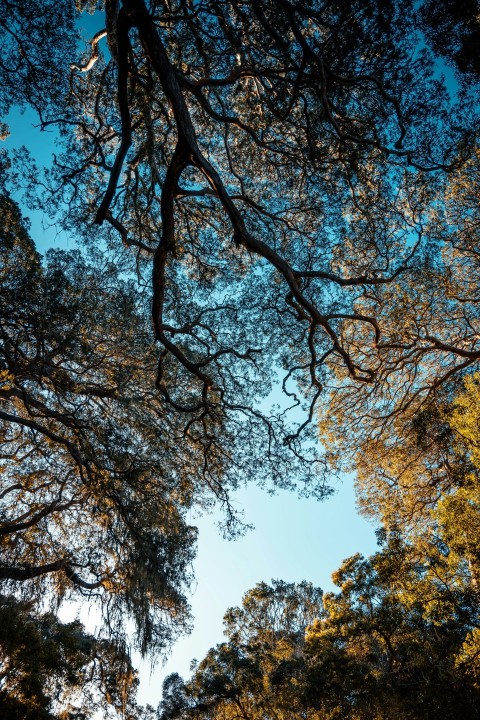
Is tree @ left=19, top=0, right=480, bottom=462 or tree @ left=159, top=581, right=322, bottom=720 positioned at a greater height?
tree @ left=19, top=0, right=480, bottom=462

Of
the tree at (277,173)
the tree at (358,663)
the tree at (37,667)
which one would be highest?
the tree at (277,173)

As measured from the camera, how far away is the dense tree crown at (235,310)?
5109mm

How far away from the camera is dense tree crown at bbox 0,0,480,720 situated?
5.11m

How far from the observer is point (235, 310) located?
7.07 metres

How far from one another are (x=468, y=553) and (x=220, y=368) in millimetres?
4370

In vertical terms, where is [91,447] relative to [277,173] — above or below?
below

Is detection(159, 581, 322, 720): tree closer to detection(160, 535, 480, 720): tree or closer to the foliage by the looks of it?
detection(160, 535, 480, 720): tree

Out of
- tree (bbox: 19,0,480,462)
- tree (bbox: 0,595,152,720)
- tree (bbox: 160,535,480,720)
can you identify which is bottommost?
tree (bbox: 0,595,152,720)

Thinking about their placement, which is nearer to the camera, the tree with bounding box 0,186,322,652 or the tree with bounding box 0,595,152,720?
the tree with bounding box 0,186,322,652

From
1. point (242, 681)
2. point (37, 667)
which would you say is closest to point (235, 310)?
point (37, 667)

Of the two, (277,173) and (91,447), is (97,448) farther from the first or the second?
(277,173)

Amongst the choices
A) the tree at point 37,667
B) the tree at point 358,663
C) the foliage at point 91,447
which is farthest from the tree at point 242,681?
the foliage at point 91,447

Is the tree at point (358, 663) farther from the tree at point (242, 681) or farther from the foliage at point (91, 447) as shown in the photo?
the foliage at point (91, 447)

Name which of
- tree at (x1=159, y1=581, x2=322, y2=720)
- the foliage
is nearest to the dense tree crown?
the foliage
